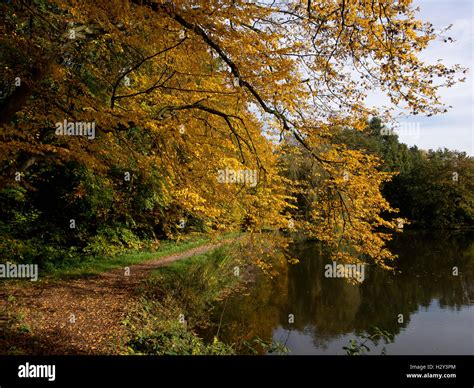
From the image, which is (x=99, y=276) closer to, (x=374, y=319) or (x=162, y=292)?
(x=162, y=292)

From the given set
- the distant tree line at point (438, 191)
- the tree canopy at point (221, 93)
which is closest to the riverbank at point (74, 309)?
the tree canopy at point (221, 93)

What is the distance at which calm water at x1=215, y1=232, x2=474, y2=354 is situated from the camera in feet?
31.9

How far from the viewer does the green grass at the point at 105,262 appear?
1016 cm

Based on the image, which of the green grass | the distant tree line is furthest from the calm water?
the distant tree line

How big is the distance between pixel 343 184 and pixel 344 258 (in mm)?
1579

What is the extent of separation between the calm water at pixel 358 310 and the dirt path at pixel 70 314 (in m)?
2.80

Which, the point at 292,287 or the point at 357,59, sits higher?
the point at 357,59

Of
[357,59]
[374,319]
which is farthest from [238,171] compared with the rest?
[374,319]

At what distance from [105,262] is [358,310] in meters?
8.77

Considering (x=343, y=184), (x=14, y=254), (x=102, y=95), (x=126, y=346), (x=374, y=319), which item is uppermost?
(x=102, y=95)

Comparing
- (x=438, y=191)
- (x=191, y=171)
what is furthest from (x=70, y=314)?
(x=438, y=191)

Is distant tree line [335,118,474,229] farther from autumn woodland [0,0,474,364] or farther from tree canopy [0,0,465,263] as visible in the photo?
tree canopy [0,0,465,263]

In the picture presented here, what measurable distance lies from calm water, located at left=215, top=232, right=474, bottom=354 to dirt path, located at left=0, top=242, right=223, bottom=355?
2.80 m
